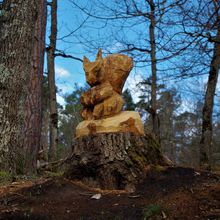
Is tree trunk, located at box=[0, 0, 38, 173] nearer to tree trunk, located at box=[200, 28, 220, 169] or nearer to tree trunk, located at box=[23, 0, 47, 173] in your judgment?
tree trunk, located at box=[23, 0, 47, 173]

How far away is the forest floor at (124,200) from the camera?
9.36ft

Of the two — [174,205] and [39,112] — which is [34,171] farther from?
[174,205]

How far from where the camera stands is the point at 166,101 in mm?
23062

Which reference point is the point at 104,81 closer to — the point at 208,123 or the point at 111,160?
the point at 111,160

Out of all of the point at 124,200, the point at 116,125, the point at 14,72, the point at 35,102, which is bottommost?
the point at 124,200

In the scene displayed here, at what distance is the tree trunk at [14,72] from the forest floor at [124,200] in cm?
81

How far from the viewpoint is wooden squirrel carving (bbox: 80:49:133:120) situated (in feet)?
15.0

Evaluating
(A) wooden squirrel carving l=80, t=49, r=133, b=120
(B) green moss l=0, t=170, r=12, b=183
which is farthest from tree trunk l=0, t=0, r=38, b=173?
(A) wooden squirrel carving l=80, t=49, r=133, b=120

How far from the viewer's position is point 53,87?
374 inches

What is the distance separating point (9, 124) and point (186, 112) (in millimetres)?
20625

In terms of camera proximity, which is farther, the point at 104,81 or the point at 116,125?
the point at 104,81

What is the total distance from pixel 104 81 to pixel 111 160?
1.38m


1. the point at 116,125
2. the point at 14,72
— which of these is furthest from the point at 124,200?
the point at 14,72

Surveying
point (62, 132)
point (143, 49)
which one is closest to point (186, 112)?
point (62, 132)
